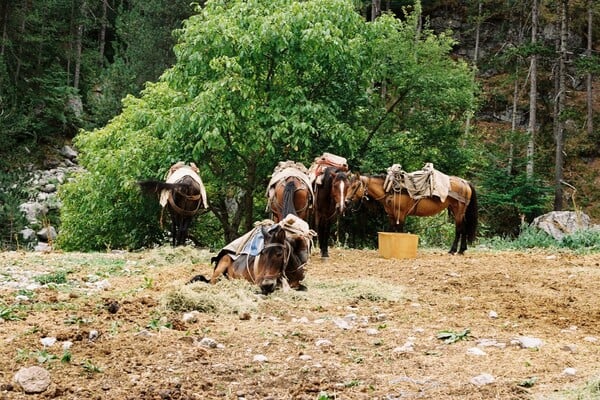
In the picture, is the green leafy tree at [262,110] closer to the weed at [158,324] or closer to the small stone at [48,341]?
the weed at [158,324]

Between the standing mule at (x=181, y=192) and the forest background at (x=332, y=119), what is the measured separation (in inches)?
34.1

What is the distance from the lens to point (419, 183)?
12.6 m

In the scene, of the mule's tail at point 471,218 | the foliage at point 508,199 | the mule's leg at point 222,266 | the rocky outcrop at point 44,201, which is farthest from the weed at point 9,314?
the foliage at point 508,199

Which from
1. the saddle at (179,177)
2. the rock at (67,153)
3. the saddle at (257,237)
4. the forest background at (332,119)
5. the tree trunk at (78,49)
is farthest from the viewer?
the tree trunk at (78,49)

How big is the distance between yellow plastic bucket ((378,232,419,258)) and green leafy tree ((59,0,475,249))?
256 centimetres

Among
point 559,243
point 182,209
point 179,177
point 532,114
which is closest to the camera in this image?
point 179,177

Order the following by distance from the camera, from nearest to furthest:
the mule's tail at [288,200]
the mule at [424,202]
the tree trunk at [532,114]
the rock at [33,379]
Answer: the rock at [33,379] → the mule's tail at [288,200] → the mule at [424,202] → the tree trunk at [532,114]

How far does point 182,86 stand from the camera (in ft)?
47.5

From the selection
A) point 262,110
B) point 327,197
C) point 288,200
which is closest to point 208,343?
point 288,200

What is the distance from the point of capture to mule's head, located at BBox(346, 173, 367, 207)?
1204 cm

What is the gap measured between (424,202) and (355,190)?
1.51 m

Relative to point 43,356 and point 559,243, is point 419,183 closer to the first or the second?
point 559,243

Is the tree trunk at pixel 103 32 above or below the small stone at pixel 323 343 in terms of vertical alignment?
above

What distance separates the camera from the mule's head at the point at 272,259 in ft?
22.9
